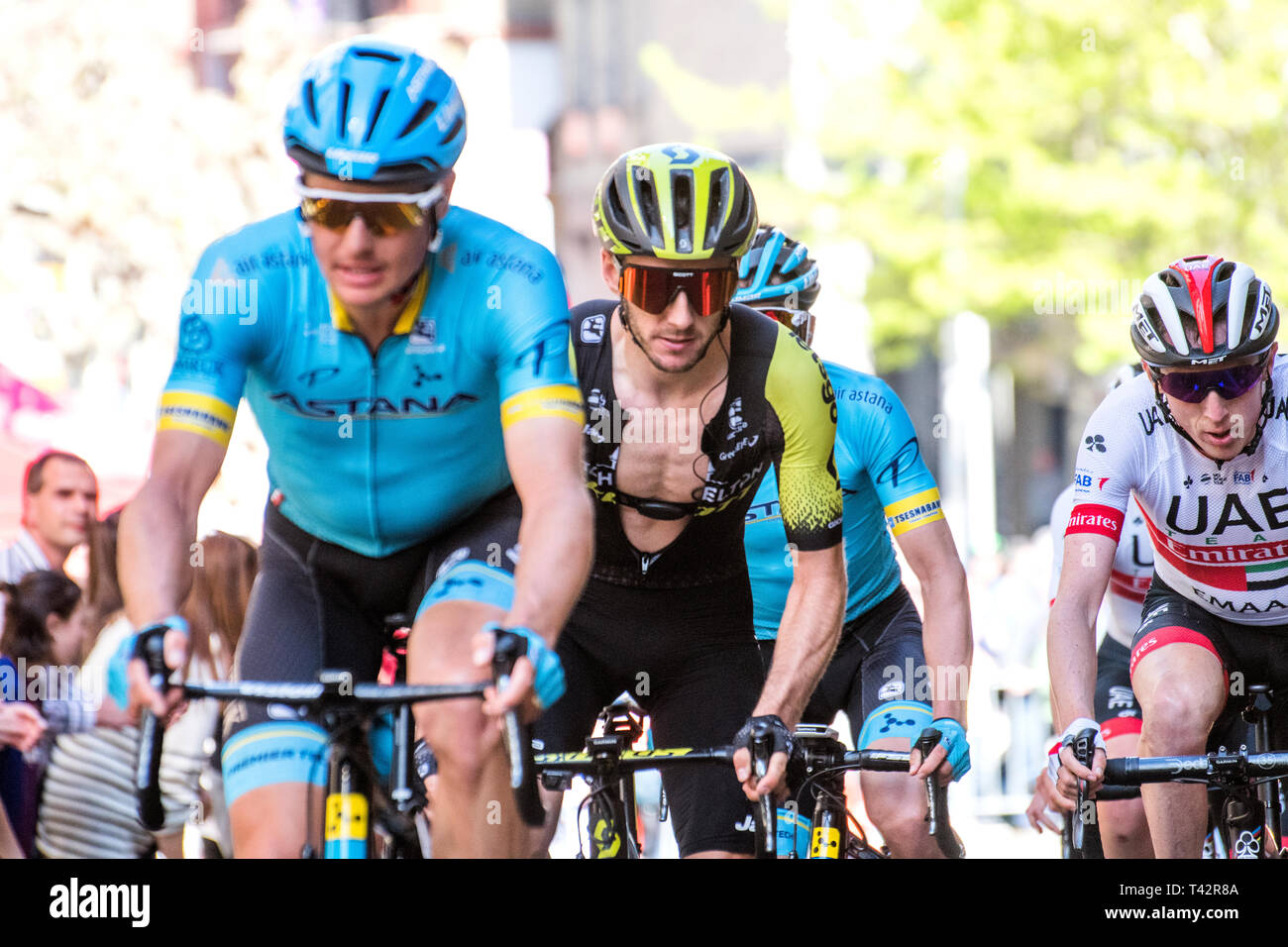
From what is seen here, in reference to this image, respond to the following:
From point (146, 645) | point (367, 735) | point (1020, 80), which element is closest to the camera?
point (146, 645)

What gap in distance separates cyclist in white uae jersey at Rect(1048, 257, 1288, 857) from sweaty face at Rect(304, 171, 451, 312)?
1.98m

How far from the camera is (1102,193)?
1211 cm

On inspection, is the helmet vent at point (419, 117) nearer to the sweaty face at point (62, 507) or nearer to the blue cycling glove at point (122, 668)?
the blue cycling glove at point (122, 668)

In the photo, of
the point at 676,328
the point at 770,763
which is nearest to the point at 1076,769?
the point at 770,763

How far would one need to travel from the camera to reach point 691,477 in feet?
14.8

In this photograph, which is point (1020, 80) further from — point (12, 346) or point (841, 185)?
point (12, 346)

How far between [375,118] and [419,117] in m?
0.11

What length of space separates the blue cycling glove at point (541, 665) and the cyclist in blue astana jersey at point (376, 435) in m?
0.01

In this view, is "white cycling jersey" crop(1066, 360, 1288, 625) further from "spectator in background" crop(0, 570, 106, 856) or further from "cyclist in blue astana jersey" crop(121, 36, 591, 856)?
"spectator in background" crop(0, 570, 106, 856)

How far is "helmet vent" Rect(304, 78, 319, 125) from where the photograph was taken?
11.8 ft

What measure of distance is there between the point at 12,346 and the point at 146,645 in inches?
297

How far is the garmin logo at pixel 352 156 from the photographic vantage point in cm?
354
